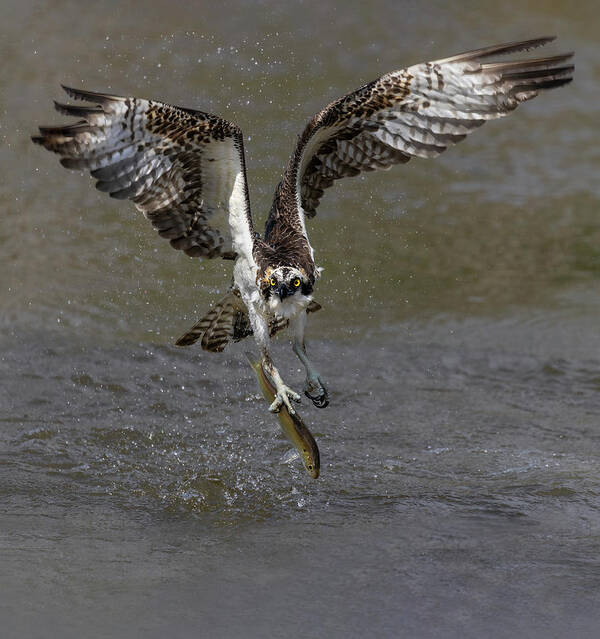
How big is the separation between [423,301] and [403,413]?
7.55 feet

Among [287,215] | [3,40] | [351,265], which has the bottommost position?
[351,265]

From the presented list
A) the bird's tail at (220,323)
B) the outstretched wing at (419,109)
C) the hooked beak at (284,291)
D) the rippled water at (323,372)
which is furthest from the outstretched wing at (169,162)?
the rippled water at (323,372)

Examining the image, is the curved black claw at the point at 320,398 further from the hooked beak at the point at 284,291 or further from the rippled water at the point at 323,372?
the hooked beak at the point at 284,291

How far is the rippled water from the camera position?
555 cm

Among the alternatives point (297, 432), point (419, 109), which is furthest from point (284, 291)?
point (419, 109)

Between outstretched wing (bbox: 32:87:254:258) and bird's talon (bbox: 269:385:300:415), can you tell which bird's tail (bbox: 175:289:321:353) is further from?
bird's talon (bbox: 269:385:300:415)

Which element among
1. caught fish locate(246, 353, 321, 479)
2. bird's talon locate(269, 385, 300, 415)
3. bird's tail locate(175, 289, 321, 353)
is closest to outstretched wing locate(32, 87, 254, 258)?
bird's tail locate(175, 289, 321, 353)

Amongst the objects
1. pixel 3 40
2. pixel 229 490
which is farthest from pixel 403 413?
pixel 3 40

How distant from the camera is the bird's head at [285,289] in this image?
6148 mm

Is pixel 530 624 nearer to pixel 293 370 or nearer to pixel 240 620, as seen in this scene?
pixel 240 620

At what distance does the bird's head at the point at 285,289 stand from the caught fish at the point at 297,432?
36cm

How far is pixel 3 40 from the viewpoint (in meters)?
12.4

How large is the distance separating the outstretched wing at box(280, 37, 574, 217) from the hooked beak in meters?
0.94

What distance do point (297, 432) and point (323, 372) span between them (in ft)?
10.0
